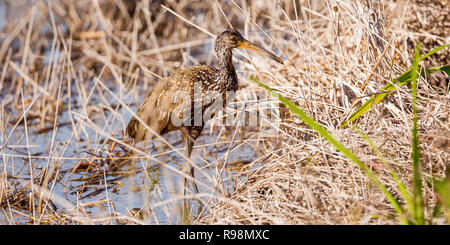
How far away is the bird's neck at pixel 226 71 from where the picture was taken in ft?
15.8

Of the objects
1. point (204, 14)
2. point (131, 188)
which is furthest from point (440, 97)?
point (204, 14)

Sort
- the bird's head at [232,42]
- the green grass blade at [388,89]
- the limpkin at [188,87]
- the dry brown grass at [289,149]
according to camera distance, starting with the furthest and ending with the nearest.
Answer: the bird's head at [232,42] < the limpkin at [188,87] < the green grass blade at [388,89] < the dry brown grass at [289,149]

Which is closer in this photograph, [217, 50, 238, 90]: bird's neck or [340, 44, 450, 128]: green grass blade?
[340, 44, 450, 128]: green grass blade

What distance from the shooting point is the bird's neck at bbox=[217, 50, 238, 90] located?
482 cm

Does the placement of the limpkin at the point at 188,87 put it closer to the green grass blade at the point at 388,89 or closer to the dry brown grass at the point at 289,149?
the dry brown grass at the point at 289,149

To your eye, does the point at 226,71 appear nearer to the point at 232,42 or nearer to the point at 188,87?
the point at 232,42

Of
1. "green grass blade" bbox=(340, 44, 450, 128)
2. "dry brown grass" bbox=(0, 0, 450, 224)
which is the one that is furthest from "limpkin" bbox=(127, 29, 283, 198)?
"green grass blade" bbox=(340, 44, 450, 128)

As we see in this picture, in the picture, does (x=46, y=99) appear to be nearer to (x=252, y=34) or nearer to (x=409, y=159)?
(x=252, y=34)

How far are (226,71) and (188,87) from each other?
0.34 metres

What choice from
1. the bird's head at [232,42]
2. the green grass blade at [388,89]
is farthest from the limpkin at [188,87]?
the green grass blade at [388,89]

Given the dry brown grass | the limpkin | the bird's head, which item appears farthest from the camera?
the bird's head

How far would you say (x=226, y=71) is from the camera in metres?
4.84

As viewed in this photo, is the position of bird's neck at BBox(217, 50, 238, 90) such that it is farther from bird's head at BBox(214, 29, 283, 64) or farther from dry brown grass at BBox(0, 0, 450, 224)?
dry brown grass at BBox(0, 0, 450, 224)

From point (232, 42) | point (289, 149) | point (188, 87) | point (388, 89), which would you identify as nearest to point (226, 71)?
point (232, 42)
